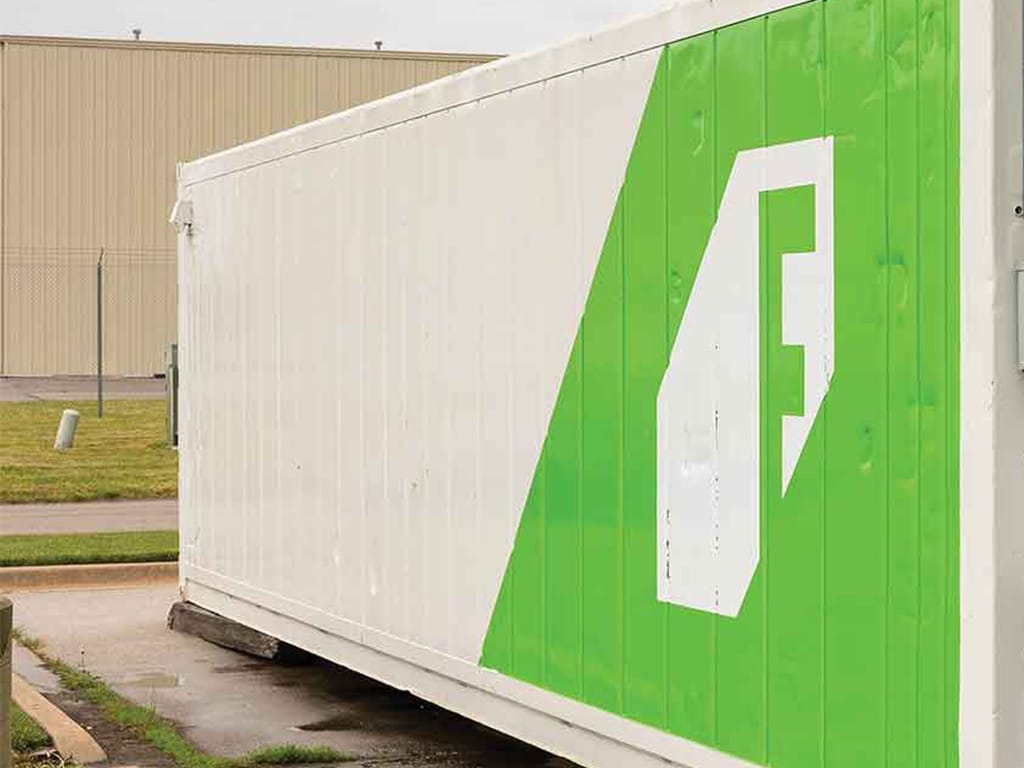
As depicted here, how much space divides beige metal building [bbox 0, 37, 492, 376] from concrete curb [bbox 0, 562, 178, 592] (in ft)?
103

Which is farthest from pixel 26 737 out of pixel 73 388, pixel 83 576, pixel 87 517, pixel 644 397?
pixel 73 388

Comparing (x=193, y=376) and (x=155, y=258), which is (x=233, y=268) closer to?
(x=193, y=376)

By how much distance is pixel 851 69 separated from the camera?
4.74 meters

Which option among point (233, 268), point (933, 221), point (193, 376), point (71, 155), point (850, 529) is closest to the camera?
point (933, 221)

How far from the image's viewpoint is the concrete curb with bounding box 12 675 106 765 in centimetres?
734

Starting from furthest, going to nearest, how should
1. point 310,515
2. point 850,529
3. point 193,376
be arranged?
point 193,376 → point 310,515 → point 850,529

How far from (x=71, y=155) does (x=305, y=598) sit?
38459 mm

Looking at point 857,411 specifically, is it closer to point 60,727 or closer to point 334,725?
point 334,725

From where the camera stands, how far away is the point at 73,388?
4050 cm

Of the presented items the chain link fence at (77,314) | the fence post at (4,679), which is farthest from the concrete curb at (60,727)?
the chain link fence at (77,314)

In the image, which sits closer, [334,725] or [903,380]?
[903,380]

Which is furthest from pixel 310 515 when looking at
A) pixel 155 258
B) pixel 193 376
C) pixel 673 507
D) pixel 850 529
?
pixel 155 258

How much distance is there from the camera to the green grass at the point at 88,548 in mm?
13252

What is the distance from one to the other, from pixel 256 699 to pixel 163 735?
964 mm
